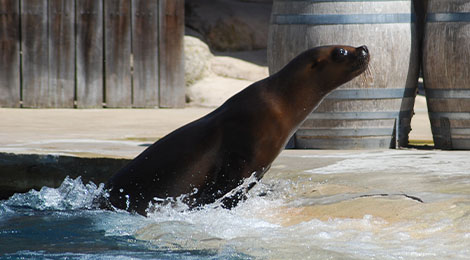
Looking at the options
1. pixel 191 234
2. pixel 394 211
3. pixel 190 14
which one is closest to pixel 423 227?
pixel 394 211

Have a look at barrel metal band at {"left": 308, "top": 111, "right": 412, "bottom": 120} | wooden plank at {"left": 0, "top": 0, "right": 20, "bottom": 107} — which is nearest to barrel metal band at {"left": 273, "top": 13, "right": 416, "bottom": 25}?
barrel metal band at {"left": 308, "top": 111, "right": 412, "bottom": 120}

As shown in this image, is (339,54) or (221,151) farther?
(339,54)

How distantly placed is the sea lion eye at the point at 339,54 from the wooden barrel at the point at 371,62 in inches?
49.9

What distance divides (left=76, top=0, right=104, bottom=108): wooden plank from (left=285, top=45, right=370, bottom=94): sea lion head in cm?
584

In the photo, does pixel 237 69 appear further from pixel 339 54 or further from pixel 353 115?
pixel 339 54

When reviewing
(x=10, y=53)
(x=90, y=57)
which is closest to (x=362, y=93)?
(x=90, y=57)

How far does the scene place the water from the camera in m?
3.35

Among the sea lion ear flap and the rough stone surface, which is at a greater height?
the sea lion ear flap

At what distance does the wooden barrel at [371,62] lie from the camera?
19.3 feet

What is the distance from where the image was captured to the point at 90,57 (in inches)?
400

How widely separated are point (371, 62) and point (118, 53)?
16.0 feet

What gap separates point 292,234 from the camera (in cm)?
361

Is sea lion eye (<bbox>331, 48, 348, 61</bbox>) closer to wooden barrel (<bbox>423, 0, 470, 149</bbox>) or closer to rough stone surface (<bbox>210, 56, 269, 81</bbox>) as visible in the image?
wooden barrel (<bbox>423, 0, 470, 149</bbox>)

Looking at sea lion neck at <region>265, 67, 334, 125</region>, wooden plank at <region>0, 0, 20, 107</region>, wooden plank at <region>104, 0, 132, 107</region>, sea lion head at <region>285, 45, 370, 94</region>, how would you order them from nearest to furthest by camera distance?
sea lion neck at <region>265, 67, 334, 125</region> → sea lion head at <region>285, 45, 370, 94</region> → wooden plank at <region>0, 0, 20, 107</region> → wooden plank at <region>104, 0, 132, 107</region>
